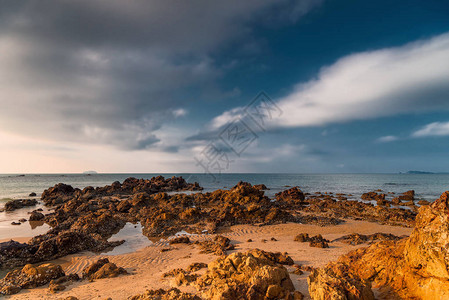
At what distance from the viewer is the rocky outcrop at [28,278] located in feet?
25.2

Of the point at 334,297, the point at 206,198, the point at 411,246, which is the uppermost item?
the point at 411,246

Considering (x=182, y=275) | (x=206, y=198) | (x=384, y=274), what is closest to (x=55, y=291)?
(x=182, y=275)

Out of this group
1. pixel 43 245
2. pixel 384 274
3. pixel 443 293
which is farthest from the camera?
pixel 43 245

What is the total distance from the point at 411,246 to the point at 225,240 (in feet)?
30.0

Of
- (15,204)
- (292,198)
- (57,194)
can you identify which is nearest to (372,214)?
(292,198)

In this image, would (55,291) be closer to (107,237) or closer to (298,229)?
(107,237)

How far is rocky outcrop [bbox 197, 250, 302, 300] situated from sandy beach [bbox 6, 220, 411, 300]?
58 cm

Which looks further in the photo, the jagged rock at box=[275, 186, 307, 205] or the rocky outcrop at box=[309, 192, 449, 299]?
the jagged rock at box=[275, 186, 307, 205]

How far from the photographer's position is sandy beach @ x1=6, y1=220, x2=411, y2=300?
716 centimetres

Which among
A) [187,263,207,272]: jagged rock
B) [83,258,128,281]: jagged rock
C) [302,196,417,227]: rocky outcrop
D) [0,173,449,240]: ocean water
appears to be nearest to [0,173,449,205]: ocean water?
[0,173,449,240]: ocean water

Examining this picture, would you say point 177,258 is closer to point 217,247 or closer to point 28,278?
point 217,247

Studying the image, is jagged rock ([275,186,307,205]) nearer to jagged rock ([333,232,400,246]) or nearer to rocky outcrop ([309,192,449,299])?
jagged rock ([333,232,400,246])

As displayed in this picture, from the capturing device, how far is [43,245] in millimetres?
11227

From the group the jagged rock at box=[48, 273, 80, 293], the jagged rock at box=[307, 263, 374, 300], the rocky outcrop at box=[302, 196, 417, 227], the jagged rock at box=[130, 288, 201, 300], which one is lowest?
the rocky outcrop at box=[302, 196, 417, 227]
